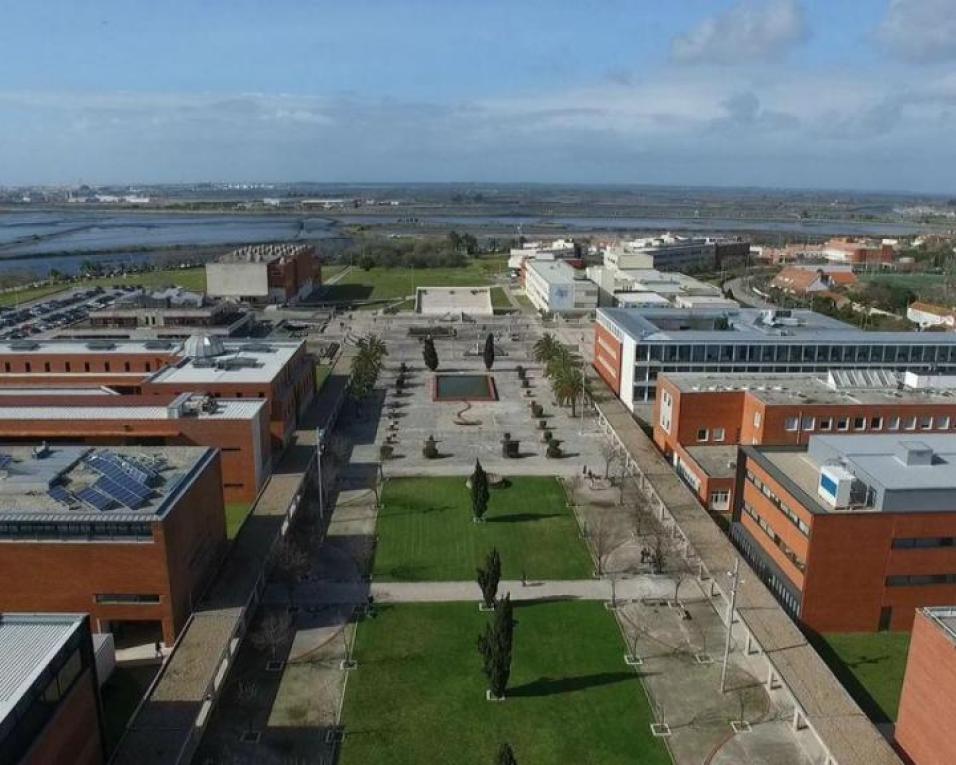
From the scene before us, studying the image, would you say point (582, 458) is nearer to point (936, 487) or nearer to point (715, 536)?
point (715, 536)

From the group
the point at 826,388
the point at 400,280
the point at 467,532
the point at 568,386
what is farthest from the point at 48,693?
the point at 400,280

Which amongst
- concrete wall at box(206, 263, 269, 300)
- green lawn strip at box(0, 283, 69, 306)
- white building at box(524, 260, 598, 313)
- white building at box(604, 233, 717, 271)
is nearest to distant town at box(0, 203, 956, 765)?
white building at box(524, 260, 598, 313)

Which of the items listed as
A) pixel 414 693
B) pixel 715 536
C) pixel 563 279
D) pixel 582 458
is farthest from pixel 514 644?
pixel 563 279

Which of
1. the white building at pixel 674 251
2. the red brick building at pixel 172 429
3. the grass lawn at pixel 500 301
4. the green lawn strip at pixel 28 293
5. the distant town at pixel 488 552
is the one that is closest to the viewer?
the distant town at pixel 488 552

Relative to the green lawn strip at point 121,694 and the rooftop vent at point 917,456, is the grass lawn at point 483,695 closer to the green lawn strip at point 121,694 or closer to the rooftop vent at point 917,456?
the green lawn strip at point 121,694

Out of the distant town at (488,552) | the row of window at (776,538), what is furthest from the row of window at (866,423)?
the row of window at (776,538)

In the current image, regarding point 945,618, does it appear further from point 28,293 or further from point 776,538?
point 28,293

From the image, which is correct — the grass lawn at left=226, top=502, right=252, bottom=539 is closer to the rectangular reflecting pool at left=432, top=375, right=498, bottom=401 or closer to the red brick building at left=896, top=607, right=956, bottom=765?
the rectangular reflecting pool at left=432, top=375, right=498, bottom=401
